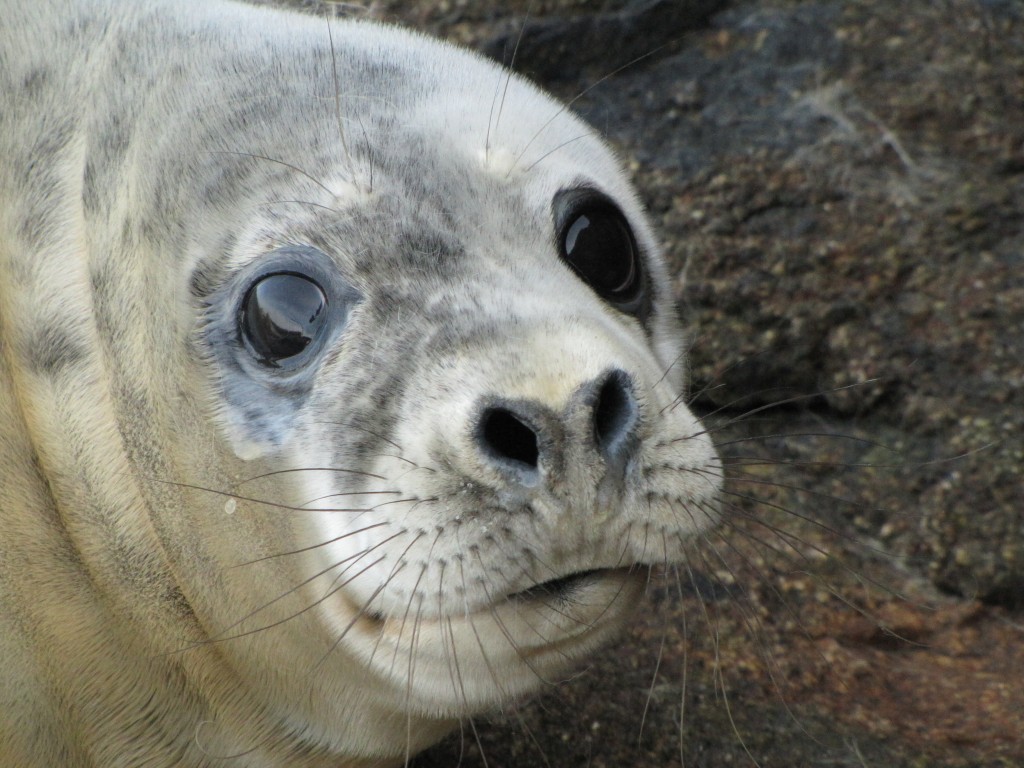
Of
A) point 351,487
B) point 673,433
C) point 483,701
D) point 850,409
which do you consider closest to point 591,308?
point 673,433

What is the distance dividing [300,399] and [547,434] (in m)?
0.56

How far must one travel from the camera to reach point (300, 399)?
2.32 meters

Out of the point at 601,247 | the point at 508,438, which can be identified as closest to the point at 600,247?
the point at 601,247

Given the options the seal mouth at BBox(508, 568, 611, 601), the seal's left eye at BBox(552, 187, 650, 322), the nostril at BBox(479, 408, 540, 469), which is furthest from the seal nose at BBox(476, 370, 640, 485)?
the seal's left eye at BBox(552, 187, 650, 322)

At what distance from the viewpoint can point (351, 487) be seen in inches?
86.7

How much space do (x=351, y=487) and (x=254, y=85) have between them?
948 millimetres

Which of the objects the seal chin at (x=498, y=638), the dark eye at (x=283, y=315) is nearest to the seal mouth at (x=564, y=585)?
the seal chin at (x=498, y=638)

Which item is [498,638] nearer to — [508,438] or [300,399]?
[508,438]

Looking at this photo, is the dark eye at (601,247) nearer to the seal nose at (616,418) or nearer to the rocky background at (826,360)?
the seal nose at (616,418)

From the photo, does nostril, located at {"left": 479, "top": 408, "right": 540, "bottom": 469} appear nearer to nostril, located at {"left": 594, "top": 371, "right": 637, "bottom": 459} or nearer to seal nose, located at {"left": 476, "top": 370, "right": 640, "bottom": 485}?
seal nose, located at {"left": 476, "top": 370, "right": 640, "bottom": 485}

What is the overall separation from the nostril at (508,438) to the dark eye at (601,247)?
651 mm

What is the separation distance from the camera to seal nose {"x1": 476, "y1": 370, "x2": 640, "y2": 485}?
2.00 meters

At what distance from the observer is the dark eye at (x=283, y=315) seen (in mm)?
2344

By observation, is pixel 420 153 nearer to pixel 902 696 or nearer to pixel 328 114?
pixel 328 114
